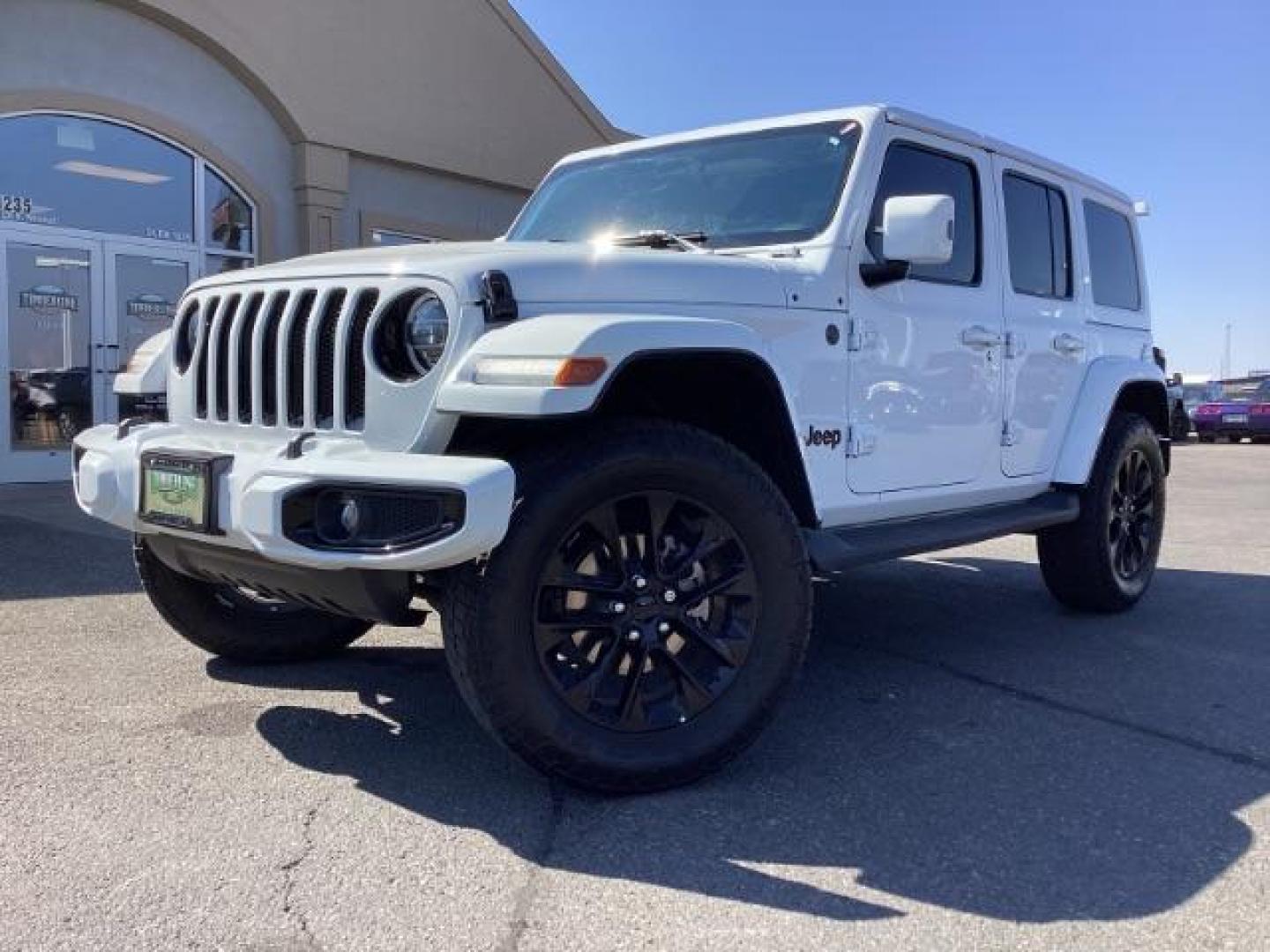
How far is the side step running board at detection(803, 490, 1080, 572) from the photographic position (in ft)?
11.7

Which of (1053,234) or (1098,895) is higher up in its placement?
(1053,234)

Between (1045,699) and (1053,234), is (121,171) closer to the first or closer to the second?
(1053,234)

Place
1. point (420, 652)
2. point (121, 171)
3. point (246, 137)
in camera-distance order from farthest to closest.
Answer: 1. point (246, 137)
2. point (121, 171)
3. point (420, 652)

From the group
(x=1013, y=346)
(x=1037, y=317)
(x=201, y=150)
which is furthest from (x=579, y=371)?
(x=201, y=150)

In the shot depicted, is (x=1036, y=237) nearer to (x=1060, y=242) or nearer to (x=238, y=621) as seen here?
(x=1060, y=242)

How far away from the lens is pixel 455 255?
3.07 metres

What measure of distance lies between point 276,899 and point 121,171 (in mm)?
9482

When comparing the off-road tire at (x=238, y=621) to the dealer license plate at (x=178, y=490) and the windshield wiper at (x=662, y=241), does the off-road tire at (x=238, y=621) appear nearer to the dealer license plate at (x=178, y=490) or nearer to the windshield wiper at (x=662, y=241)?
the dealer license plate at (x=178, y=490)

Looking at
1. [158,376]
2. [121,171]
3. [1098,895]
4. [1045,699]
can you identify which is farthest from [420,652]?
[121,171]

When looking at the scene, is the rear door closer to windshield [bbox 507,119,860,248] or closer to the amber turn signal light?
windshield [bbox 507,119,860,248]

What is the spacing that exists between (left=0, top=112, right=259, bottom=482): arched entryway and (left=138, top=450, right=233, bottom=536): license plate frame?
7.57m

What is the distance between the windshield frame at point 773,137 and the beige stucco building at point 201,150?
22.6 ft

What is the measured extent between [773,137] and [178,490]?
244 cm

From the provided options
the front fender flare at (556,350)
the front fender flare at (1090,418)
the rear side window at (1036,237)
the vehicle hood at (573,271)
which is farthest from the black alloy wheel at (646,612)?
the front fender flare at (1090,418)
